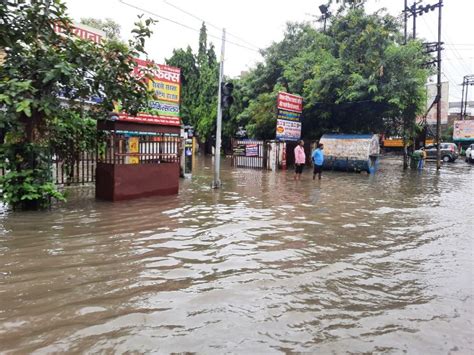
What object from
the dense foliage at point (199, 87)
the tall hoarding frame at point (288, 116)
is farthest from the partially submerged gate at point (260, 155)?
the dense foliage at point (199, 87)

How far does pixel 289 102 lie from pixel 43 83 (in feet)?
55.2

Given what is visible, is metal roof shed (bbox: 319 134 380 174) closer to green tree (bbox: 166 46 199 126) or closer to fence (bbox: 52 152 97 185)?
fence (bbox: 52 152 97 185)

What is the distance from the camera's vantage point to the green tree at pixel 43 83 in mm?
7199

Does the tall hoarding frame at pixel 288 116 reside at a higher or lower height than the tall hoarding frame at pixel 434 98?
lower

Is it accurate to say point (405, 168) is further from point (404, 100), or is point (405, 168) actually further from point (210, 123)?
point (210, 123)

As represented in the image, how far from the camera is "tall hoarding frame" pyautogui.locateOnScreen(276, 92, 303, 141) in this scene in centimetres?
2208

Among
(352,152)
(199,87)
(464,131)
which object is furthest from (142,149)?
(464,131)

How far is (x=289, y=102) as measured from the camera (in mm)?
22656

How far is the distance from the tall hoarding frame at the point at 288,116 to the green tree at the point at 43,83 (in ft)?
45.6

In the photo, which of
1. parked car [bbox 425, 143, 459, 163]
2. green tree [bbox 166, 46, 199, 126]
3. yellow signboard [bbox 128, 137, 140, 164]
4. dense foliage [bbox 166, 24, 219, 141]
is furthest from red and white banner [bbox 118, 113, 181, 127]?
parked car [bbox 425, 143, 459, 163]

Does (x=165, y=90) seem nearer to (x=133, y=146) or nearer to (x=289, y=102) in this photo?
(x=133, y=146)

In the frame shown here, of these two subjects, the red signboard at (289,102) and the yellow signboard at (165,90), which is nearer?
the yellow signboard at (165,90)

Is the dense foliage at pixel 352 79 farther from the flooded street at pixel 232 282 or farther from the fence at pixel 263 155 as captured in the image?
the flooded street at pixel 232 282

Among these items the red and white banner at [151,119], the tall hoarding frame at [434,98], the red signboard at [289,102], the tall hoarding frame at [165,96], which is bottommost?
the red and white banner at [151,119]
